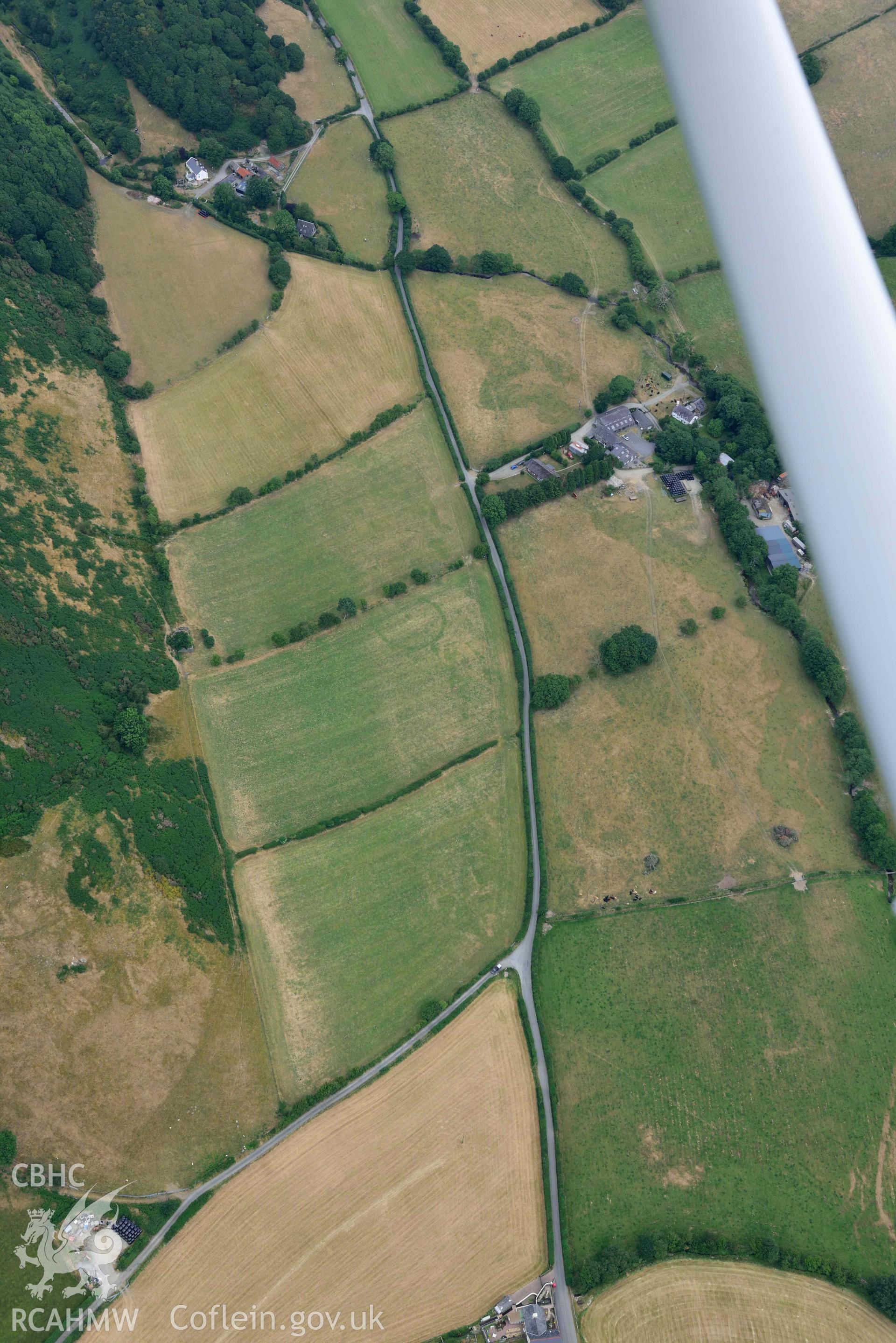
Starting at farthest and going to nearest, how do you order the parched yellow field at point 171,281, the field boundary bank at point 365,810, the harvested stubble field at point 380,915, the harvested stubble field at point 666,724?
1. the parched yellow field at point 171,281
2. the harvested stubble field at point 666,724
3. the field boundary bank at point 365,810
4. the harvested stubble field at point 380,915

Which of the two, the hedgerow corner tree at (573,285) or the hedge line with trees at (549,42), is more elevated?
the hedge line with trees at (549,42)

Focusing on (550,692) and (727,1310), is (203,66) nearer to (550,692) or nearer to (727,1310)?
(550,692)

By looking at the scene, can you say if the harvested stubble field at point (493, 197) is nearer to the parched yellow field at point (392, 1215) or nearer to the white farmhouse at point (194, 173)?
the white farmhouse at point (194, 173)

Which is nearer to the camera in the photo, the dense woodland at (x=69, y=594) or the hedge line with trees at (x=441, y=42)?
the dense woodland at (x=69, y=594)

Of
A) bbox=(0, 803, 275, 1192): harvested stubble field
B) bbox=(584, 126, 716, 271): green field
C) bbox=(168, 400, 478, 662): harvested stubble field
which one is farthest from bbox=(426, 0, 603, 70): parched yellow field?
bbox=(0, 803, 275, 1192): harvested stubble field

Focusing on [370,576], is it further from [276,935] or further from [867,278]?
[867,278]

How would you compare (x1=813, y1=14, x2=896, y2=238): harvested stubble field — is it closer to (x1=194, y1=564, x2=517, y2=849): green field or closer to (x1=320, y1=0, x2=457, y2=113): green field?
(x1=320, y1=0, x2=457, y2=113): green field

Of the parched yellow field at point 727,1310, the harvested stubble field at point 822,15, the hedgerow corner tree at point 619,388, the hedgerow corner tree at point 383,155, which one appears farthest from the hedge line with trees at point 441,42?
the parched yellow field at point 727,1310
